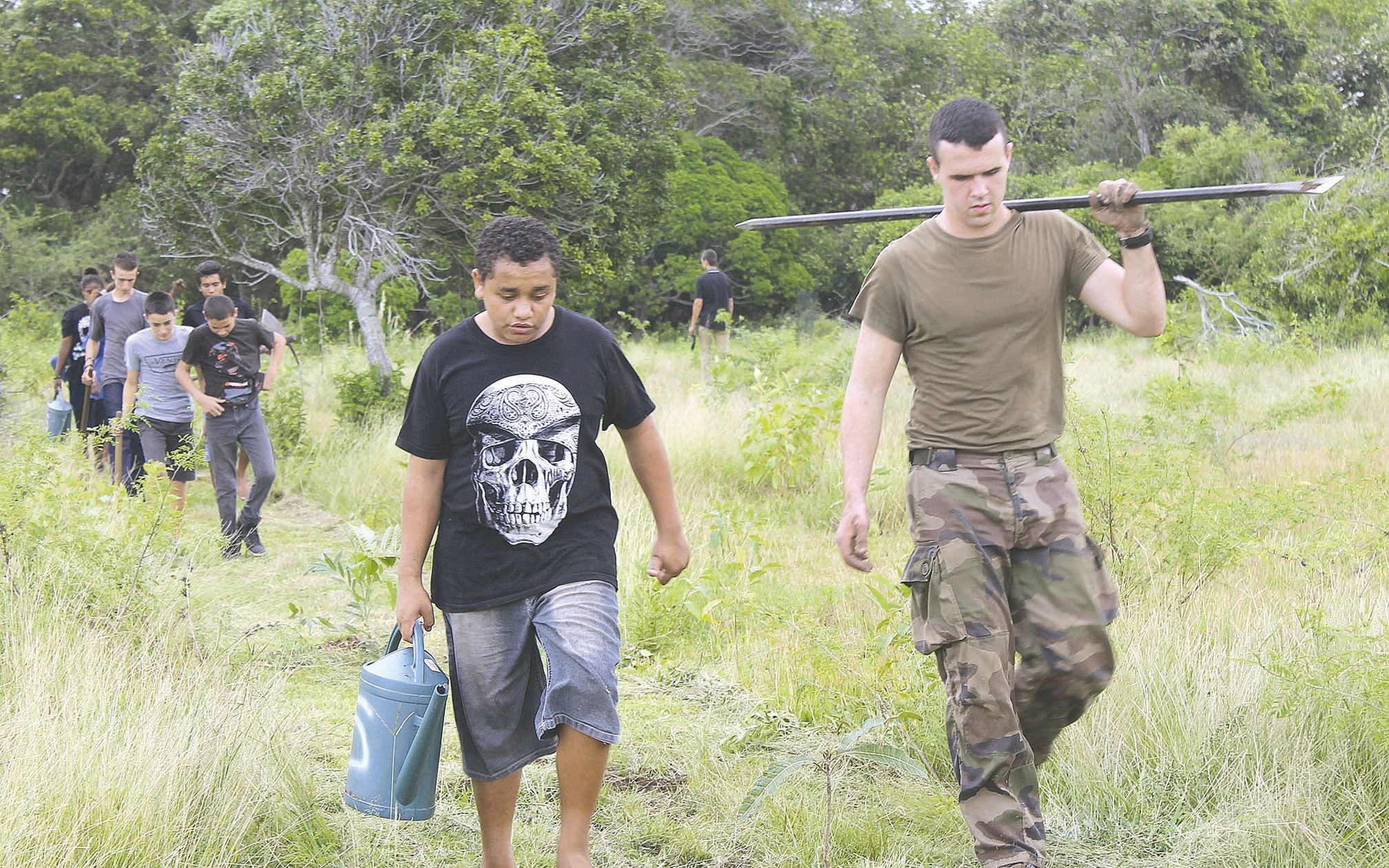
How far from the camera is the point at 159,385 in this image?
8.84m

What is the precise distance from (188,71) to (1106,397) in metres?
10.6

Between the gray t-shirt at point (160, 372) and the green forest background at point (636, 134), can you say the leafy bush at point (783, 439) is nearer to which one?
the gray t-shirt at point (160, 372)

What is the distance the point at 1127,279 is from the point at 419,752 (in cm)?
229

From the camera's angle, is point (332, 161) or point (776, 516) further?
point (332, 161)

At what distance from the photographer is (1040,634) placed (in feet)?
12.3

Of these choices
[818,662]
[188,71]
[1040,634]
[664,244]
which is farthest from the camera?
[664,244]

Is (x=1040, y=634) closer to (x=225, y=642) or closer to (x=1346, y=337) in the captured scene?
(x=225, y=642)

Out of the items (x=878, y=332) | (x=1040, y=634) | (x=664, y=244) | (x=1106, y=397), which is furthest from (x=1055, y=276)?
(x=664, y=244)

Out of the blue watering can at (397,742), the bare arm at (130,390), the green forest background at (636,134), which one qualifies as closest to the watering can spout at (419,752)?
the blue watering can at (397,742)

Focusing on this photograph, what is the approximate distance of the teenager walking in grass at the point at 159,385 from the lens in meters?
8.77

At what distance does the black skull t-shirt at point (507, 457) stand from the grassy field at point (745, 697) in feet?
3.15

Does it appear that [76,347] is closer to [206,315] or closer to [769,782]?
[206,315]

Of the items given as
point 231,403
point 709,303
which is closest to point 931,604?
point 231,403

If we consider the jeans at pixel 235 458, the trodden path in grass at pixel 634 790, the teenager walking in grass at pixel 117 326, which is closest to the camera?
the trodden path in grass at pixel 634 790
